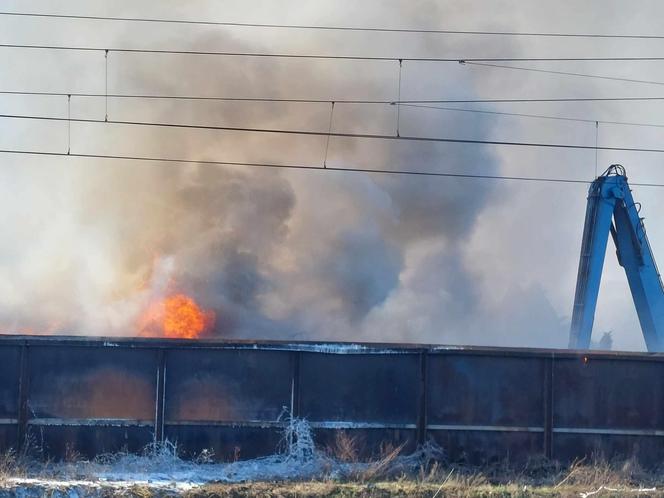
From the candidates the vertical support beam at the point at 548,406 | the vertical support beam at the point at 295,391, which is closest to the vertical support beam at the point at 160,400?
the vertical support beam at the point at 295,391

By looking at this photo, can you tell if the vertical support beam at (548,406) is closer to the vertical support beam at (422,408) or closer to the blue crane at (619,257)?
the vertical support beam at (422,408)

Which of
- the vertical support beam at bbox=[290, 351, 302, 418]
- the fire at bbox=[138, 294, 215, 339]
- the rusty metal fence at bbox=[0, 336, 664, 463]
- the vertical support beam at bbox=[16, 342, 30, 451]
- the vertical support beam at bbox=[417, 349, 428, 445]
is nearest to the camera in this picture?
the vertical support beam at bbox=[16, 342, 30, 451]

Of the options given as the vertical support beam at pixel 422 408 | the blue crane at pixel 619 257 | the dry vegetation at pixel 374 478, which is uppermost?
the blue crane at pixel 619 257

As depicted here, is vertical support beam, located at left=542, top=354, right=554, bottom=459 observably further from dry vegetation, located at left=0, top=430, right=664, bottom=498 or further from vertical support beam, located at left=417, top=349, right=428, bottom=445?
vertical support beam, located at left=417, top=349, right=428, bottom=445

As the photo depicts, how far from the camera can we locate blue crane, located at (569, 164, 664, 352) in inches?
1027

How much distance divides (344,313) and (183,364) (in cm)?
2708

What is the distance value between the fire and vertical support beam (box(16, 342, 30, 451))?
1991 centimetres

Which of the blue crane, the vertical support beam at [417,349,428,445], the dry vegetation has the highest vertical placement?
the blue crane

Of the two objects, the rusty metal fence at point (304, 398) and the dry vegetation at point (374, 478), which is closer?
the dry vegetation at point (374, 478)

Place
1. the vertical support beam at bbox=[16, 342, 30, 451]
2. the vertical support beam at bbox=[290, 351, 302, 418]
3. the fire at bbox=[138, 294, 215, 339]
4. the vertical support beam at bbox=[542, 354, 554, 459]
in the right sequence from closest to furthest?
the vertical support beam at bbox=[16, 342, 30, 451], the vertical support beam at bbox=[290, 351, 302, 418], the vertical support beam at bbox=[542, 354, 554, 459], the fire at bbox=[138, 294, 215, 339]

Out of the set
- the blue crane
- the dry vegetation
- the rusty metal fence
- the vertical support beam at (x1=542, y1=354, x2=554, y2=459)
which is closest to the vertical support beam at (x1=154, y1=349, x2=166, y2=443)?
the rusty metal fence

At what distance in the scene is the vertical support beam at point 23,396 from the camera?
13.5 meters

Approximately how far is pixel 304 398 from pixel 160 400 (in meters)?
2.36

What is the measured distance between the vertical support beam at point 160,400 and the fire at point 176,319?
789 inches
